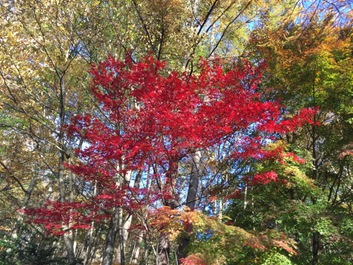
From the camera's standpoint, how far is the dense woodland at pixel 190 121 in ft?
16.4

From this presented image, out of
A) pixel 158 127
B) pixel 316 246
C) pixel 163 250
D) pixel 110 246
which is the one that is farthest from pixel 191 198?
pixel 316 246

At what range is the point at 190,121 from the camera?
462cm

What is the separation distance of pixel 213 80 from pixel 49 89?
20.2ft

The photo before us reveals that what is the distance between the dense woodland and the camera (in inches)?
196

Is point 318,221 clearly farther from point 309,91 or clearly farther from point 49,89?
point 49,89

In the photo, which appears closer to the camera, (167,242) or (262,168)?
(167,242)

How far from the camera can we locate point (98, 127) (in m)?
5.46

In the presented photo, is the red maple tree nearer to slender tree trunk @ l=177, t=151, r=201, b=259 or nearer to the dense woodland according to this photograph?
the dense woodland

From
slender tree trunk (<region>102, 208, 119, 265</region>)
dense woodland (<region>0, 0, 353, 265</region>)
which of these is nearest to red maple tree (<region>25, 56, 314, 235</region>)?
dense woodland (<region>0, 0, 353, 265</region>)

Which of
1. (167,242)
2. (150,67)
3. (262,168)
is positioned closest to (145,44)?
(150,67)

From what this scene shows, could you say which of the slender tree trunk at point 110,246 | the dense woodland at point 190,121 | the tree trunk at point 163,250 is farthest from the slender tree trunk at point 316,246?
the slender tree trunk at point 110,246

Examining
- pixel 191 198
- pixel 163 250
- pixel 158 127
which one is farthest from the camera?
pixel 191 198

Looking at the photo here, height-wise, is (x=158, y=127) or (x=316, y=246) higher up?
(x=158, y=127)

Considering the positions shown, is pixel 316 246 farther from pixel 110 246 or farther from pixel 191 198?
pixel 110 246
